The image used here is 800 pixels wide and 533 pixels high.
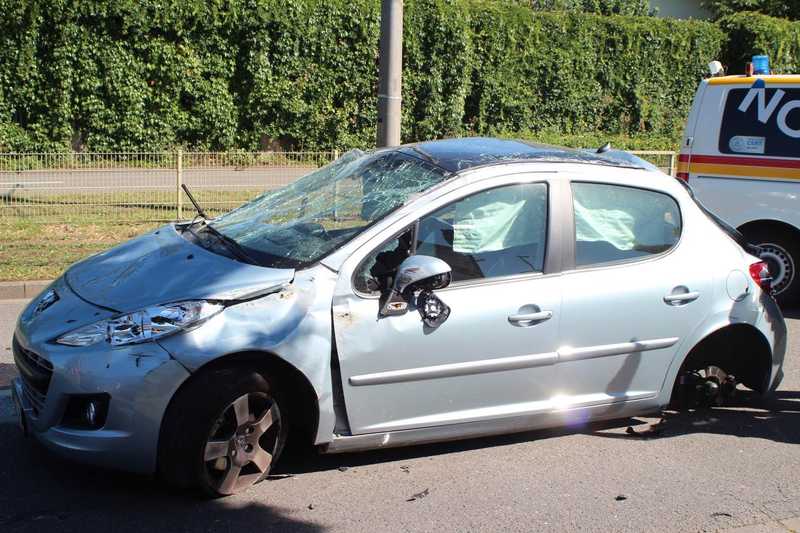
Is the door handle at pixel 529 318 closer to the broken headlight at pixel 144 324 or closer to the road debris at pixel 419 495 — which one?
the road debris at pixel 419 495

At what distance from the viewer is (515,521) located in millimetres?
4301

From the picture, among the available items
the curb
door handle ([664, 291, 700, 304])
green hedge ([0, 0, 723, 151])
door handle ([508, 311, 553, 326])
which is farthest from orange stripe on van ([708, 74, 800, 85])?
green hedge ([0, 0, 723, 151])

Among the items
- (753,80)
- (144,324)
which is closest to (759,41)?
(753,80)

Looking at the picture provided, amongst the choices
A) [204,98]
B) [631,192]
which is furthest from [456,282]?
[204,98]

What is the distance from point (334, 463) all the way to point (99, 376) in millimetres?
1405

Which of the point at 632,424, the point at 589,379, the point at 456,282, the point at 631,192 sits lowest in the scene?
the point at 632,424

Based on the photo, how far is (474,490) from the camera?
461cm

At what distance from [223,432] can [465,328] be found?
130cm

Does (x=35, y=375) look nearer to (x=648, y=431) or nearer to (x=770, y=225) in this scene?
(x=648, y=431)

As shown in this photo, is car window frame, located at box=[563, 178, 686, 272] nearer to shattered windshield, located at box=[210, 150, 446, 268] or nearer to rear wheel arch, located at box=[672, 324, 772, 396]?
rear wheel arch, located at box=[672, 324, 772, 396]

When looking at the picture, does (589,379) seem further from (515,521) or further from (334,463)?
(334,463)

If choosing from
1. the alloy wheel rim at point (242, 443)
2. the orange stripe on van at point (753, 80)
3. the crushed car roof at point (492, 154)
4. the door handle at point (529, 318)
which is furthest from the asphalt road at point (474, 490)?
the orange stripe on van at point (753, 80)

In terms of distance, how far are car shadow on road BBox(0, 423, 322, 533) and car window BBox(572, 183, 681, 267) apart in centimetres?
218

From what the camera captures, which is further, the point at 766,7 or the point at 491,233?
the point at 766,7
